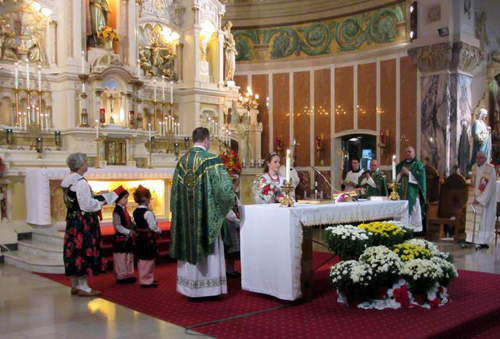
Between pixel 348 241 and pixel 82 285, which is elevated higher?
pixel 348 241

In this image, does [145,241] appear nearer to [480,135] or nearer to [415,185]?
[415,185]

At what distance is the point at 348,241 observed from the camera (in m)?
5.93

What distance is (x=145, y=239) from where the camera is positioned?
6996 millimetres

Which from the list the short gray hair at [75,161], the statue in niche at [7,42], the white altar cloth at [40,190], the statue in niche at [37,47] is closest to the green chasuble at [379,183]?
the white altar cloth at [40,190]

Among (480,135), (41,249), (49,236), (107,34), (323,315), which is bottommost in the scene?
(323,315)

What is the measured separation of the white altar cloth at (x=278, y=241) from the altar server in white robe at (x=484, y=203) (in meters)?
4.56

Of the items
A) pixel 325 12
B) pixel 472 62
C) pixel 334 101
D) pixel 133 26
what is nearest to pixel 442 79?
pixel 472 62

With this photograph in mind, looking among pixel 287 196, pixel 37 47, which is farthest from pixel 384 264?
pixel 37 47

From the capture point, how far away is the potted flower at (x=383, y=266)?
542 centimetres

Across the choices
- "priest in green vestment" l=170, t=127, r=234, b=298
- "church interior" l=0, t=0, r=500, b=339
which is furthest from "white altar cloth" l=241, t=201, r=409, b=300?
"priest in green vestment" l=170, t=127, r=234, b=298

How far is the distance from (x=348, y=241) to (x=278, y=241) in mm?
790

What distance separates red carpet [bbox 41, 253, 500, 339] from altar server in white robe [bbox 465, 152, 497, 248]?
3.53m

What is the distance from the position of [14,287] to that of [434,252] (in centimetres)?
516

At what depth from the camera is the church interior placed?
562cm
